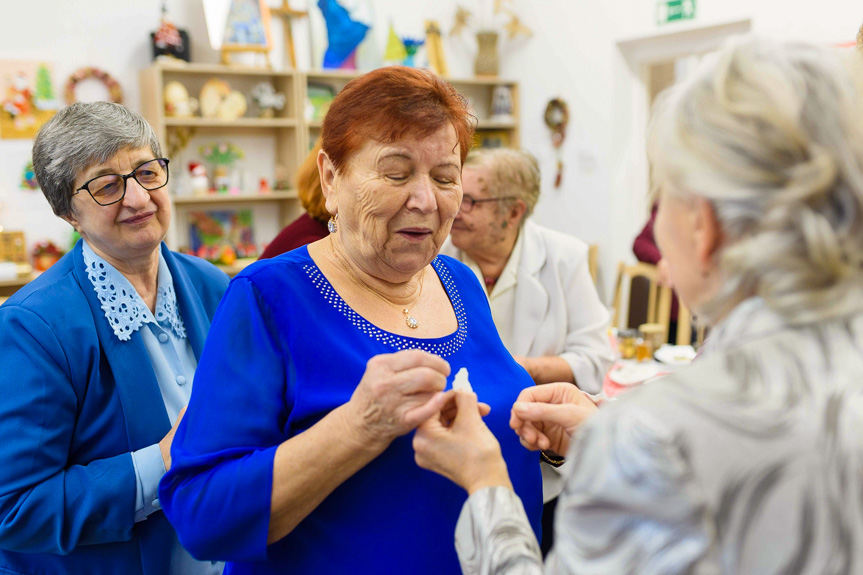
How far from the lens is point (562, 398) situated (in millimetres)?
1320

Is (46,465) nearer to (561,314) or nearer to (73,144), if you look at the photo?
(73,144)

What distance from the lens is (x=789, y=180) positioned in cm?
74

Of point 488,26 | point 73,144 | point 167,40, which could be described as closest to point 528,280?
point 73,144

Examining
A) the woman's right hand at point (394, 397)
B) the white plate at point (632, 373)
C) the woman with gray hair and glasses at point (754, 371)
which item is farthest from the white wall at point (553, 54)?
the woman with gray hair and glasses at point (754, 371)

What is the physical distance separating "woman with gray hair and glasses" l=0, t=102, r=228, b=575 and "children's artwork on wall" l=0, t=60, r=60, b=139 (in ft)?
11.6

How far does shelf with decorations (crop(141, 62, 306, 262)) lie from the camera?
5.03 metres

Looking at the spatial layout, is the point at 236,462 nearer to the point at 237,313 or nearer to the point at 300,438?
the point at 300,438

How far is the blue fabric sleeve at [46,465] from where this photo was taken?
140cm

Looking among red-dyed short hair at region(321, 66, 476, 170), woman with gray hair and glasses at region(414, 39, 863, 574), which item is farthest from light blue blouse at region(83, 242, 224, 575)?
woman with gray hair and glasses at region(414, 39, 863, 574)

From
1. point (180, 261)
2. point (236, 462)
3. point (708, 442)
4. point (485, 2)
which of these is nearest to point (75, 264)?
point (180, 261)

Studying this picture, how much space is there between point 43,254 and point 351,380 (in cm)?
426

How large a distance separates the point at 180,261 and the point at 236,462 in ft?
3.18

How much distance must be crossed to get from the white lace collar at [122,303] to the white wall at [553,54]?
328 centimetres

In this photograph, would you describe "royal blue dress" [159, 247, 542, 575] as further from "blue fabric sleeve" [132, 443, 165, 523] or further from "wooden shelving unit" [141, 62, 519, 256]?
"wooden shelving unit" [141, 62, 519, 256]
